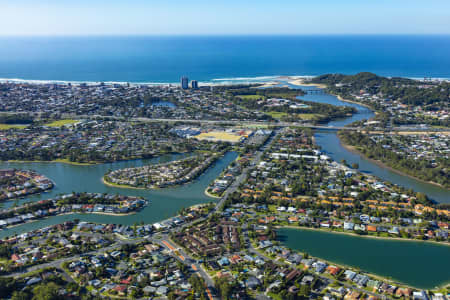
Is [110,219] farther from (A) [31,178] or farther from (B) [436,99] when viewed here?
(B) [436,99]

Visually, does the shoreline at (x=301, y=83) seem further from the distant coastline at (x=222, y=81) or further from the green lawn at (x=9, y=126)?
the green lawn at (x=9, y=126)

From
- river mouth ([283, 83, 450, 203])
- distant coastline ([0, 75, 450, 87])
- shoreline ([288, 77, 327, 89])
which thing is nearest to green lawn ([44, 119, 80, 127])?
river mouth ([283, 83, 450, 203])

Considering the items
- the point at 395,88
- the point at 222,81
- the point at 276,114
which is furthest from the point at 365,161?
the point at 222,81

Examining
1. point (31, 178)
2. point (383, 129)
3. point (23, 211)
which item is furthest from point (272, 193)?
point (383, 129)

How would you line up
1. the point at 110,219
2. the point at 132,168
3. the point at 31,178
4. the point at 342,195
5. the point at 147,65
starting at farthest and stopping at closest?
1. the point at 147,65
2. the point at 132,168
3. the point at 31,178
4. the point at 342,195
5. the point at 110,219

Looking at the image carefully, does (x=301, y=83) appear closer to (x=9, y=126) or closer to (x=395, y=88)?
(x=395, y=88)

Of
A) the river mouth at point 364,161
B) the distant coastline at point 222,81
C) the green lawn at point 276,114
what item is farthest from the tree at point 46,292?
A: the distant coastline at point 222,81
